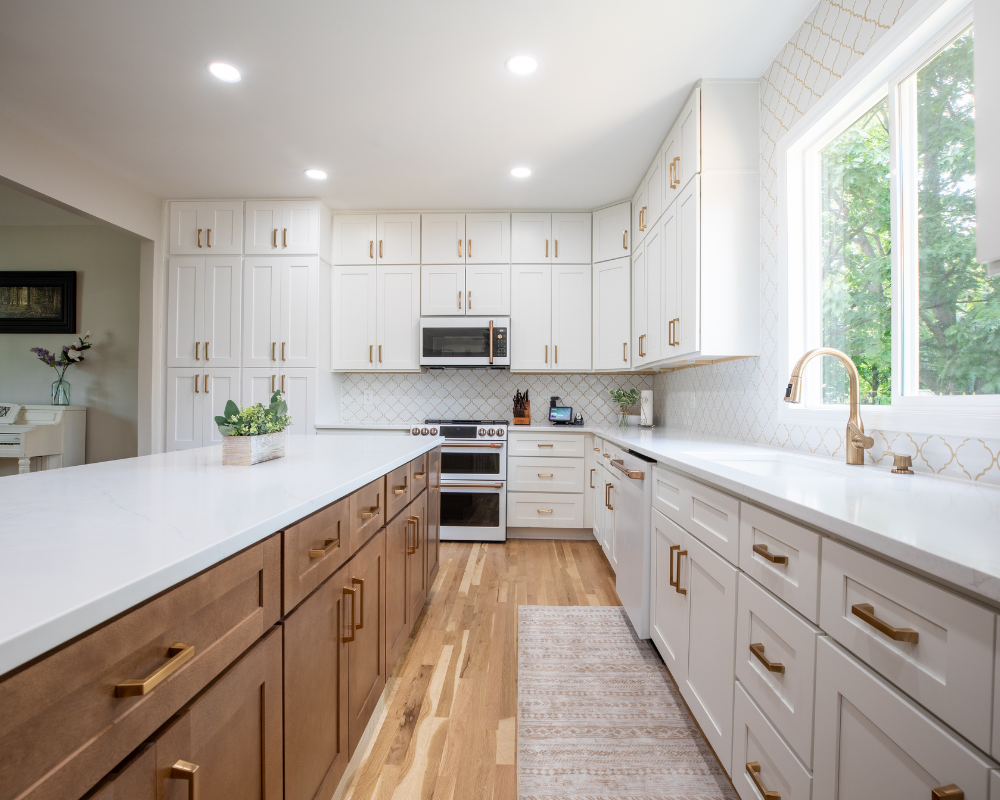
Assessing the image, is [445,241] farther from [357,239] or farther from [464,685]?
[464,685]

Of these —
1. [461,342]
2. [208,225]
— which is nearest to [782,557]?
[461,342]

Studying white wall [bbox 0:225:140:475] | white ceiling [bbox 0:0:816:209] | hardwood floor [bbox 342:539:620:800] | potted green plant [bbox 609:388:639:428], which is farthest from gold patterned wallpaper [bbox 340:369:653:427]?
white wall [bbox 0:225:140:475]

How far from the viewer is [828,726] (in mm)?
876

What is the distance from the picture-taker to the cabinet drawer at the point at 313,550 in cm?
95

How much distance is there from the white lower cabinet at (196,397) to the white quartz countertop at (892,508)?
138 inches

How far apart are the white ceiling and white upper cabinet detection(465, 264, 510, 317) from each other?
702 mm

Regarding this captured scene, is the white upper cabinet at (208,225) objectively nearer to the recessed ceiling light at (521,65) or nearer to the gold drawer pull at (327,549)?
the recessed ceiling light at (521,65)

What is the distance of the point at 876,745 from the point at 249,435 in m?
1.62

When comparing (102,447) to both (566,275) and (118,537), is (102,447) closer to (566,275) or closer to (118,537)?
(566,275)

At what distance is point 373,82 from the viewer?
2.49 meters

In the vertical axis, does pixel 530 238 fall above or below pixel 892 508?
above

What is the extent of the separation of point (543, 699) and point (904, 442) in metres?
1.45

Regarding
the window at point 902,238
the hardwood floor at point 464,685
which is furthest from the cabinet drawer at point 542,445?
the window at point 902,238

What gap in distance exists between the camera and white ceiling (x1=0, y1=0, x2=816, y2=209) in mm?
2033
